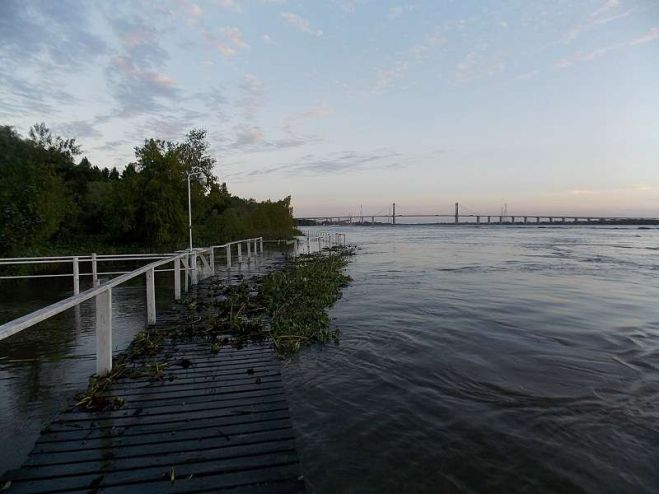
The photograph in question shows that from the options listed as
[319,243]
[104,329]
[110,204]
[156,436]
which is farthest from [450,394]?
[110,204]

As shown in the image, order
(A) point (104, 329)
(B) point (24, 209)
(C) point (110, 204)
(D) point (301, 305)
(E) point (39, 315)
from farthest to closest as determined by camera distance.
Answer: (C) point (110, 204) → (B) point (24, 209) → (D) point (301, 305) → (A) point (104, 329) → (E) point (39, 315)

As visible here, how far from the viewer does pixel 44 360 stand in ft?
23.3

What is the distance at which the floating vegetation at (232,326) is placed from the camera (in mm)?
6012

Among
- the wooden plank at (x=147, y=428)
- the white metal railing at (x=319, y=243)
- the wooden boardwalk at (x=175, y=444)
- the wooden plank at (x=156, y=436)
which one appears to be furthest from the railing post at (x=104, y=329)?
the white metal railing at (x=319, y=243)

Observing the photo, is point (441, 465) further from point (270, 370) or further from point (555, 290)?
point (555, 290)

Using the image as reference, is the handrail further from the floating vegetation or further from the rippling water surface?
the rippling water surface

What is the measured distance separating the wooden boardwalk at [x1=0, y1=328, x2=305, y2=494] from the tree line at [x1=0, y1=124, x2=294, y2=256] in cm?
1890

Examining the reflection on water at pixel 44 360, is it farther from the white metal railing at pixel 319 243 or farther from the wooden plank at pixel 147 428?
the white metal railing at pixel 319 243

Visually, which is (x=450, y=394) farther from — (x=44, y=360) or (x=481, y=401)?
(x=44, y=360)

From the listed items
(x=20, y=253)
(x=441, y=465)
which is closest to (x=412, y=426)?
(x=441, y=465)

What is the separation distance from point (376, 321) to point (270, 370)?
5012 mm

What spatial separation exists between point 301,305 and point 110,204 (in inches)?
1247

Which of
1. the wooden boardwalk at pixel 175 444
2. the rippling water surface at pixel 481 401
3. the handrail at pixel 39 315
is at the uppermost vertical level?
the handrail at pixel 39 315

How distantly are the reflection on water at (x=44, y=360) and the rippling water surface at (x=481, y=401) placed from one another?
2804 millimetres
